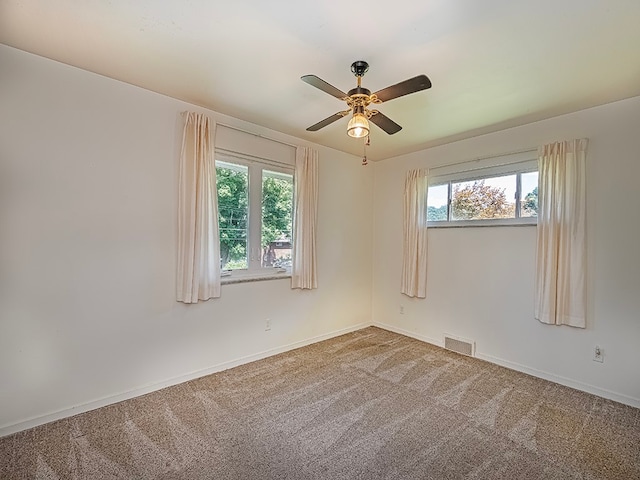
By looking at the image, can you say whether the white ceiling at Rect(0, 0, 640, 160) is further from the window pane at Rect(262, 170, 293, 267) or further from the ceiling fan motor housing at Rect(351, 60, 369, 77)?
the window pane at Rect(262, 170, 293, 267)

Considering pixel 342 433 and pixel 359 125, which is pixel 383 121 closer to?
pixel 359 125

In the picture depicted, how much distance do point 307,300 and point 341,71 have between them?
2.63 meters

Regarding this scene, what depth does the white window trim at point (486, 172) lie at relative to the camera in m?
3.23

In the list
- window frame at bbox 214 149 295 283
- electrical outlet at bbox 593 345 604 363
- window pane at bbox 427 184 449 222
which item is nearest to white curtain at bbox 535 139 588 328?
electrical outlet at bbox 593 345 604 363

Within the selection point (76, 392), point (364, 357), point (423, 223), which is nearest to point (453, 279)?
point (423, 223)

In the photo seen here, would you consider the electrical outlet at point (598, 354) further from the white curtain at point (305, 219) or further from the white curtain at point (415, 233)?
the white curtain at point (305, 219)

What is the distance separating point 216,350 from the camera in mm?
3113

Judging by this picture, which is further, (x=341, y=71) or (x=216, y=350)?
(x=216, y=350)

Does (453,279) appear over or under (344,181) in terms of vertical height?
under

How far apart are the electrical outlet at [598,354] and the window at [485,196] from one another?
1.28 metres

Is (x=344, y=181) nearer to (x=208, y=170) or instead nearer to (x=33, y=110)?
(x=208, y=170)

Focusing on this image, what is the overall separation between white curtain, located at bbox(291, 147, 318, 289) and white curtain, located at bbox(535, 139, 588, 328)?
240 cm

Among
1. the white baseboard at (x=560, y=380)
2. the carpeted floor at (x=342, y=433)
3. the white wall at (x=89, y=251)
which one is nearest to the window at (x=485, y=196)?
the white baseboard at (x=560, y=380)

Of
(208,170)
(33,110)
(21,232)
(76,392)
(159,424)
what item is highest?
(33,110)
